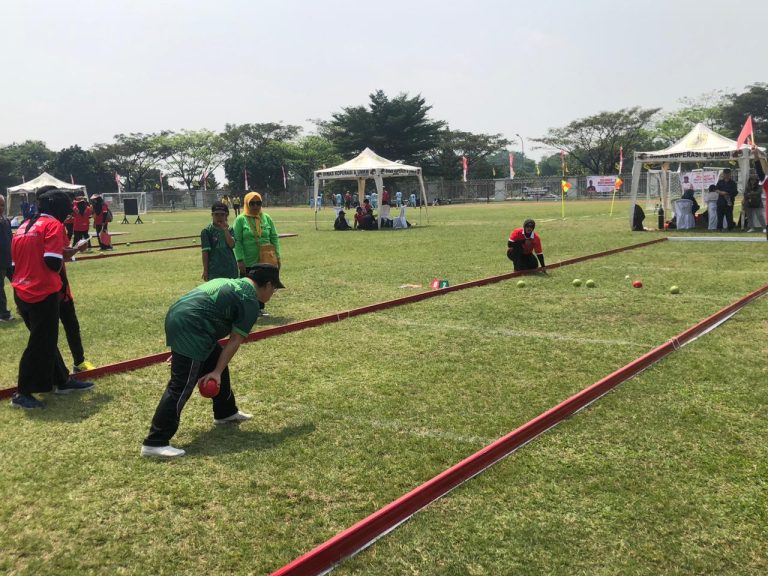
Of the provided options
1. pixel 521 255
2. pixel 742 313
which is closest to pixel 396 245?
pixel 521 255

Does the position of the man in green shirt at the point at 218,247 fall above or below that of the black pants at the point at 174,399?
above

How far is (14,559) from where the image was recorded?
3070mm

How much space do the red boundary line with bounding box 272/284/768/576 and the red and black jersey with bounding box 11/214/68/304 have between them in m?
3.66

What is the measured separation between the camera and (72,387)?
5672 millimetres

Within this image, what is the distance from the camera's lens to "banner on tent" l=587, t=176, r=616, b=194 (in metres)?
60.8

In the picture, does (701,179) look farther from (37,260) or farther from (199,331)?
(199,331)

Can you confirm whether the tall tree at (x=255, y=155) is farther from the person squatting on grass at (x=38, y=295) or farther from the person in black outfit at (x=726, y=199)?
the person squatting on grass at (x=38, y=295)

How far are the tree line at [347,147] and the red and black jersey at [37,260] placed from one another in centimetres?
6683

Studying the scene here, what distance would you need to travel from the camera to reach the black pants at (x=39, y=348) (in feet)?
17.4

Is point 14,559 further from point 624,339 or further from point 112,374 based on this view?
point 624,339

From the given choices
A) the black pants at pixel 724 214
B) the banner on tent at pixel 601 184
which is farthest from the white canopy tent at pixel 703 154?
the banner on tent at pixel 601 184

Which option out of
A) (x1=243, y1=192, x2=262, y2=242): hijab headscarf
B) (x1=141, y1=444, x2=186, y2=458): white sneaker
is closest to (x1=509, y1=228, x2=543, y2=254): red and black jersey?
(x1=243, y1=192, x2=262, y2=242): hijab headscarf

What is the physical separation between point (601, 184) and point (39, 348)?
62205 mm

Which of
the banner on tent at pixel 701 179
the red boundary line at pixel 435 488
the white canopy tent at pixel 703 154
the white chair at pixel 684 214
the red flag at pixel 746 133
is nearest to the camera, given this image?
the red boundary line at pixel 435 488
